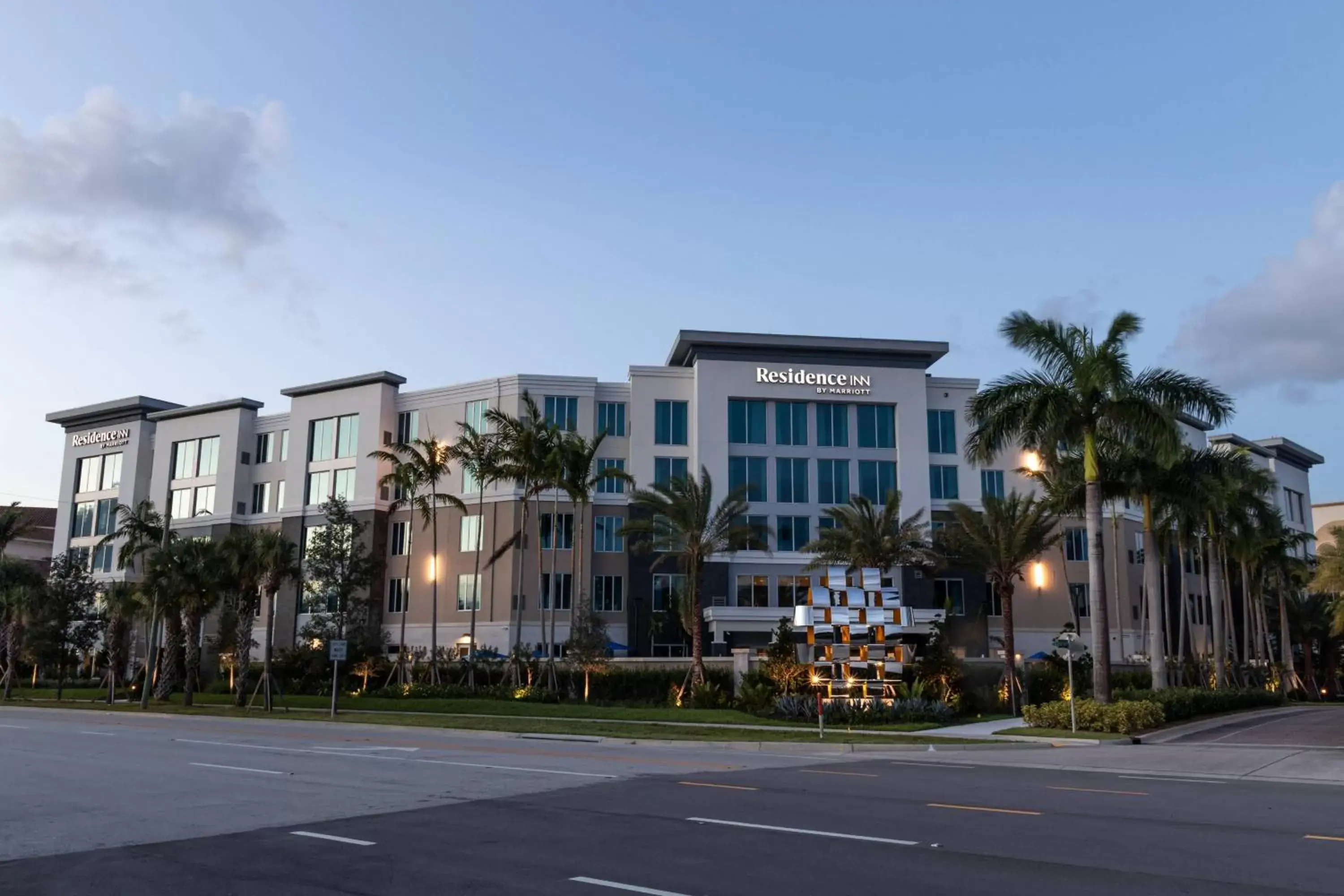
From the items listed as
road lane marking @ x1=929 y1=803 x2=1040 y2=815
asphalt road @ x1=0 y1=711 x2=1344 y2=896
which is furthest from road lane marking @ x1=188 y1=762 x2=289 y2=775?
road lane marking @ x1=929 y1=803 x2=1040 y2=815

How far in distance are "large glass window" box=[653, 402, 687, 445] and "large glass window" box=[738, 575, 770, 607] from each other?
8.79 m

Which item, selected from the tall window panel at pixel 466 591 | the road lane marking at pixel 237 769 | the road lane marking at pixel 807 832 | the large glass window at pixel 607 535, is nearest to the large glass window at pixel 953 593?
the large glass window at pixel 607 535

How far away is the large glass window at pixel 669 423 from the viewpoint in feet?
208

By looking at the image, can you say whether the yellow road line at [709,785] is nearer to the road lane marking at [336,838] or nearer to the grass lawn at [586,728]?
the road lane marking at [336,838]

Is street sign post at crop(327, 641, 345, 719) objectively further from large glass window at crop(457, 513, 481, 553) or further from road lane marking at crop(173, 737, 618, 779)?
large glass window at crop(457, 513, 481, 553)

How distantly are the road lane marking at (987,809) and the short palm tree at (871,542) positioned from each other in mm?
36651

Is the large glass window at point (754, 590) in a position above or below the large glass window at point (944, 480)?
below

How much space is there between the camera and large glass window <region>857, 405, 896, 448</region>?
63719 millimetres

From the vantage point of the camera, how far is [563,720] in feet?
118

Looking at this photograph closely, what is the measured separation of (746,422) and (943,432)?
12214 mm

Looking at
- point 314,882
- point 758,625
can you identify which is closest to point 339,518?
point 758,625

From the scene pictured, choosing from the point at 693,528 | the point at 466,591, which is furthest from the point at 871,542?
the point at 466,591

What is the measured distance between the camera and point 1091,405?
31516mm

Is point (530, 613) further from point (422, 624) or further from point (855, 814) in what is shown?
point (855, 814)
